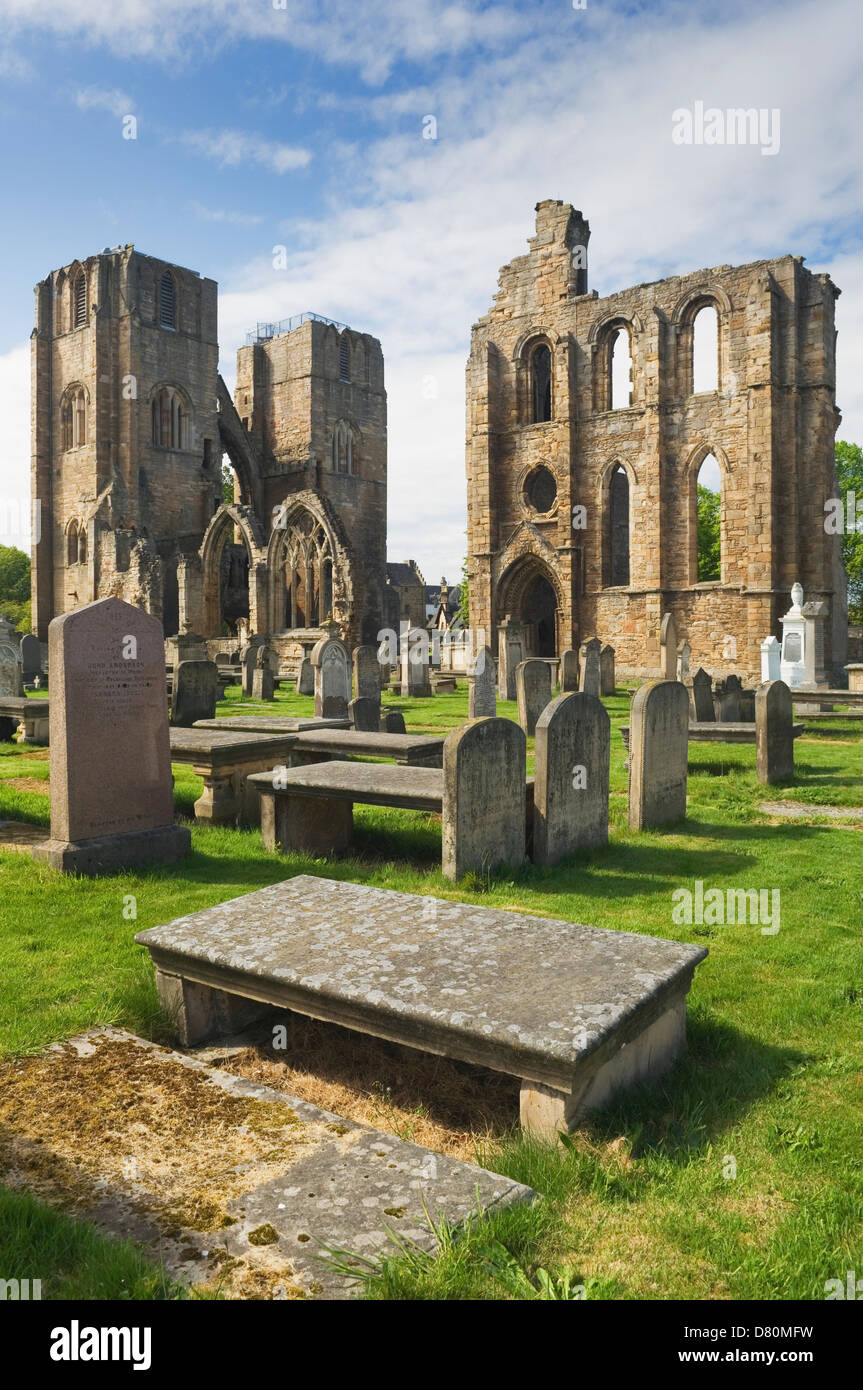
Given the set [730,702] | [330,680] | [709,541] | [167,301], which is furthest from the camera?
[709,541]

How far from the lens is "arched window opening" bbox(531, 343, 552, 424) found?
3353 cm

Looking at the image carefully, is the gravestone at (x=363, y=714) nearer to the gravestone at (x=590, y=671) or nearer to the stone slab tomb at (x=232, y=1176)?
the stone slab tomb at (x=232, y=1176)

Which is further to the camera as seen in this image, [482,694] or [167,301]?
[167,301]

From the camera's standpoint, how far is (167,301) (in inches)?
1702

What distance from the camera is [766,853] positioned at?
23.7ft

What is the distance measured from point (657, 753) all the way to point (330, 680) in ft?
31.0

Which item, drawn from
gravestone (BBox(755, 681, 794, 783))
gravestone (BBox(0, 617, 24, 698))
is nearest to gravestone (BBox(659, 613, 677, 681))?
gravestone (BBox(755, 681, 794, 783))

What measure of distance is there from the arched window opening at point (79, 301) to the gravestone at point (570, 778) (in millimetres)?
43677

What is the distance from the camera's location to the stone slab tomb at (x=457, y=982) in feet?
9.66

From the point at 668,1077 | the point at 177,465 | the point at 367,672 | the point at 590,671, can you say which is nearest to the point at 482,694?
the point at 367,672

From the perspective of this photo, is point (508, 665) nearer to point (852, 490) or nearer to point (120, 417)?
point (120, 417)

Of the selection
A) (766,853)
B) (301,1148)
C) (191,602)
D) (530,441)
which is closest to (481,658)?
(766,853)

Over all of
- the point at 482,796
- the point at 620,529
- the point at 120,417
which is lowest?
the point at 482,796
